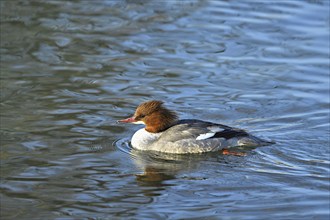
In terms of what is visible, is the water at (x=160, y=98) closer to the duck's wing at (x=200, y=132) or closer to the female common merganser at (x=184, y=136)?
the female common merganser at (x=184, y=136)

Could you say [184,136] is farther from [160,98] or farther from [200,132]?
[160,98]

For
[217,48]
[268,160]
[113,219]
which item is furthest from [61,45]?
[113,219]

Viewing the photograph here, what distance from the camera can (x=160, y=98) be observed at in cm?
Answer: 1265

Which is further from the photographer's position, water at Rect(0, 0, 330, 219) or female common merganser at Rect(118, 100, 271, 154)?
female common merganser at Rect(118, 100, 271, 154)

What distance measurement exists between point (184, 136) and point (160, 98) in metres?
1.89

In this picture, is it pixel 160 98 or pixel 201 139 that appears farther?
pixel 160 98

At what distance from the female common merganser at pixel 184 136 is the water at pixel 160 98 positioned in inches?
6.0

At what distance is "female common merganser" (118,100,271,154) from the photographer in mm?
10797

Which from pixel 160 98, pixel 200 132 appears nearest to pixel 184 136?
pixel 200 132

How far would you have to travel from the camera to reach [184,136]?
10.8 m

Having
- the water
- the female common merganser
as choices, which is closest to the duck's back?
the female common merganser

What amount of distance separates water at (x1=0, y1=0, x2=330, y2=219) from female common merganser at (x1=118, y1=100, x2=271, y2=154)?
6.0 inches

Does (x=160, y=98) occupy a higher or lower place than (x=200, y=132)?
lower

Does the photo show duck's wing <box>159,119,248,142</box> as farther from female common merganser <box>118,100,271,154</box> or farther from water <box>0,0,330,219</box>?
water <box>0,0,330,219</box>
